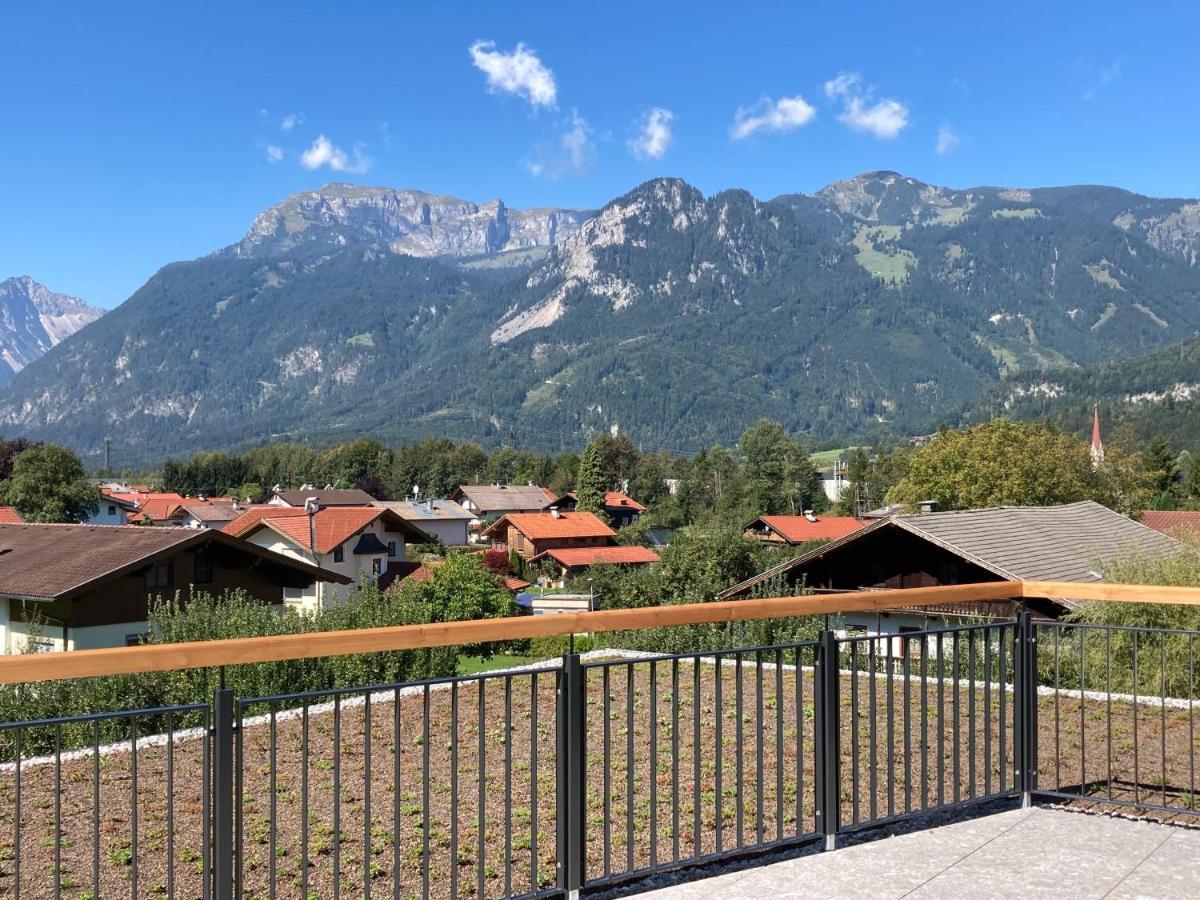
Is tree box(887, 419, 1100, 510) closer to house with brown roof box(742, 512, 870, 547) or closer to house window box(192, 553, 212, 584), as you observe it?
house with brown roof box(742, 512, 870, 547)

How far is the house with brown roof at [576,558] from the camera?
64.9 metres

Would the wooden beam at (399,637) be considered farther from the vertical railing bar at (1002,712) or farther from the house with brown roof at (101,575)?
the house with brown roof at (101,575)

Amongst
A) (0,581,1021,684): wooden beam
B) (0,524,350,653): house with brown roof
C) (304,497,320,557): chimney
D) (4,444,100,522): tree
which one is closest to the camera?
(0,581,1021,684): wooden beam

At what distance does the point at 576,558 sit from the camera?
67.7 m

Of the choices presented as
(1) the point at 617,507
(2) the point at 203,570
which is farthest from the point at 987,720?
(1) the point at 617,507

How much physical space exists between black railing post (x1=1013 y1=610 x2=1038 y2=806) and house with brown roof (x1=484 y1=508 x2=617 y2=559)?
6358 cm

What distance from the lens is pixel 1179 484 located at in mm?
79875

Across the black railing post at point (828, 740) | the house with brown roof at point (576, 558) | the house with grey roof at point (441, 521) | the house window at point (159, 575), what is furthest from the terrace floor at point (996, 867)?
the house with grey roof at point (441, 521)

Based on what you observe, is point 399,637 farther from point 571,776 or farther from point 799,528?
point 799,528

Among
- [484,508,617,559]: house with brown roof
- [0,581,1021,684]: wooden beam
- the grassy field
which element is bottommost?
[484,508,617,559]: house with brown roof

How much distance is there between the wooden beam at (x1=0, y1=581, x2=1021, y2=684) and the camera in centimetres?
323

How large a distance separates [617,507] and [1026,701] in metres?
95.8

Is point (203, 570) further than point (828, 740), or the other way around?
point (203, 570)

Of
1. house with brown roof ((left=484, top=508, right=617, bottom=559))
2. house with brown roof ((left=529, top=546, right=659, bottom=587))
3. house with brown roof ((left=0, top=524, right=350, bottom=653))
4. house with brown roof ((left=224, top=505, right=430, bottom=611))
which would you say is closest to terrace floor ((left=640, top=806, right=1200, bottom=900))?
house with brown roof ((left=0, top=524, right=350, bottom=653))
